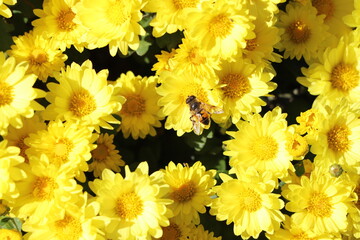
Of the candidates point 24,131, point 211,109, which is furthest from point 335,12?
point 24,131

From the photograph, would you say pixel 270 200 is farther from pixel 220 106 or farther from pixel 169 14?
pixel 169 14

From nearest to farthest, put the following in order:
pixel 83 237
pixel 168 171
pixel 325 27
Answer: pixel 83 237
pixel 168 171
pixel 325 27

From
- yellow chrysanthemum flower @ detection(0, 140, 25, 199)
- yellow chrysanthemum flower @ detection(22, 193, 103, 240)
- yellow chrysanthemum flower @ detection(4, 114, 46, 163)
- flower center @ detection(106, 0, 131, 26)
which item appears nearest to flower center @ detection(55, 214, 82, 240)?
yellow chrysanthemum flower @ detection(22, 193, 103, 240)

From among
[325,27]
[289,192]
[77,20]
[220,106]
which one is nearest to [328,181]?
[289,192]

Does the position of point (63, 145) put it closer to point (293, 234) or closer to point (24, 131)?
point (24, 131)

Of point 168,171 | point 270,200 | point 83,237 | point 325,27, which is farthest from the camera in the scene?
point 325,27
